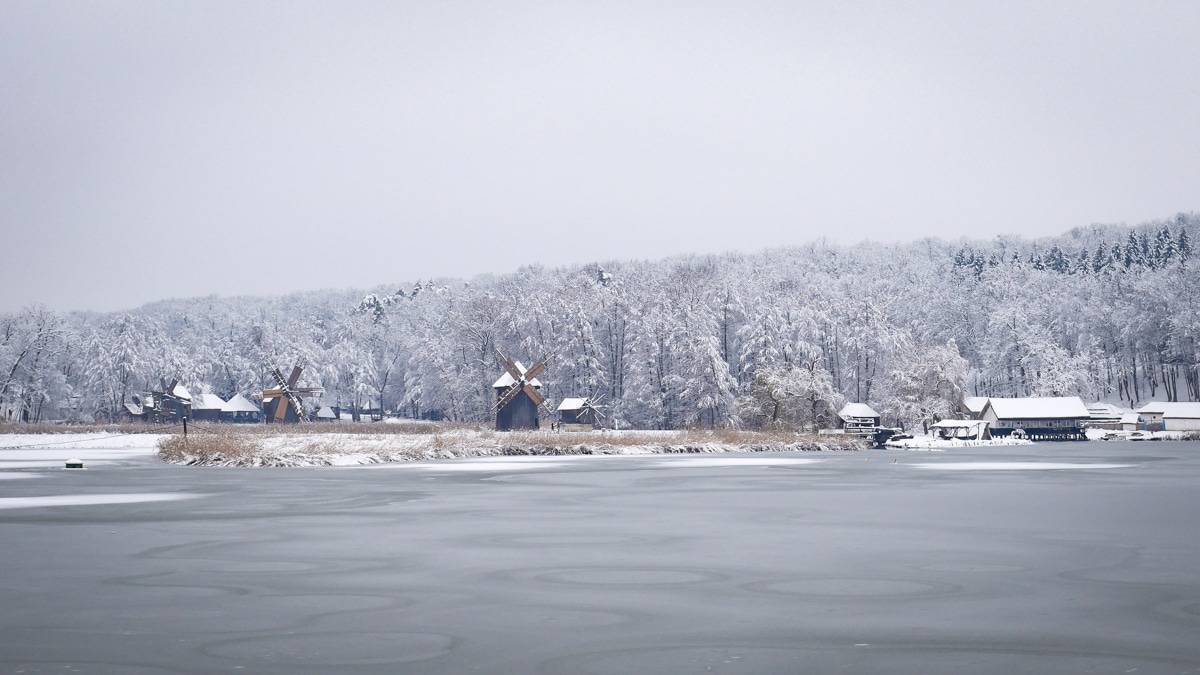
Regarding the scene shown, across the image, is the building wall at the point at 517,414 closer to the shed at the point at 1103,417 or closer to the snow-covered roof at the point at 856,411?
the snow-covered roof at the point at 856,411

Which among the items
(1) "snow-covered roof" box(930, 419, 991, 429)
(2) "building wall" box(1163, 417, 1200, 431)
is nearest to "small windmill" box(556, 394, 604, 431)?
(1) "snow-covered roof" box(930, 419, 991, 429)

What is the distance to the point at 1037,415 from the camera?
100 meters

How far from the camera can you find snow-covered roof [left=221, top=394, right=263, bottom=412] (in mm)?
122562

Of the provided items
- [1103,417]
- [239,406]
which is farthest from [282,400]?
[1103,417]

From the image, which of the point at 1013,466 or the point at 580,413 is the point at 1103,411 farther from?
the point at 1013,466

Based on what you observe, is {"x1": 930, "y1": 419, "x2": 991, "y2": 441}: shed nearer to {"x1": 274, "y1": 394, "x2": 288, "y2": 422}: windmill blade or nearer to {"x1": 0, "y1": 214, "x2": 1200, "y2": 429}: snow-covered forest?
{"x1": 0, "y1": 214, "x2": 1200, "y2": 429}: snow-covered forest

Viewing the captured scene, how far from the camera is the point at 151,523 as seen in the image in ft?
65.2

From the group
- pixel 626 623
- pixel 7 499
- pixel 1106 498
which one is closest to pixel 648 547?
pixel 626 623

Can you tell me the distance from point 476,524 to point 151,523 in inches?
234

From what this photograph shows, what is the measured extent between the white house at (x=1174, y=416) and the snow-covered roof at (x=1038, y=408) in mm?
12108

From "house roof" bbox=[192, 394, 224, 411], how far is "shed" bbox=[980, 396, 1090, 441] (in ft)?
269

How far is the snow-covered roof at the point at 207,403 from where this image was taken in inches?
4715

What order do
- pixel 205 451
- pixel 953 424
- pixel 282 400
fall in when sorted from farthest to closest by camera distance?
pixel 282 400 < pixel 953 424 < pixel 205 451

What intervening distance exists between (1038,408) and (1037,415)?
1.15 m
